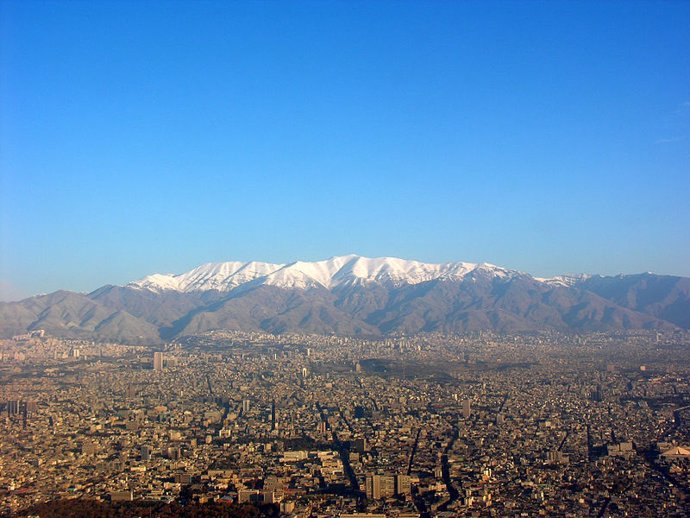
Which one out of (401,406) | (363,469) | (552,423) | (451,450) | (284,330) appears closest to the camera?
(363,469)

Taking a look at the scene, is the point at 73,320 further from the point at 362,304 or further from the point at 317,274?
the point at 317,274

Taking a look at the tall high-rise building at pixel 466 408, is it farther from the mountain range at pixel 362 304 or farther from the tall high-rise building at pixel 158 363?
the mountain range at pixel 362 304

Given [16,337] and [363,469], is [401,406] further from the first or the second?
[16,337]

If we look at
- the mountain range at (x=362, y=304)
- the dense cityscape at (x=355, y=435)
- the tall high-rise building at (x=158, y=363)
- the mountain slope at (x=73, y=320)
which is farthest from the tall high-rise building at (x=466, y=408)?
the mountain range at (x=362, y=304)

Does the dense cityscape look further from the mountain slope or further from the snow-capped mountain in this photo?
the snow-capped mountain

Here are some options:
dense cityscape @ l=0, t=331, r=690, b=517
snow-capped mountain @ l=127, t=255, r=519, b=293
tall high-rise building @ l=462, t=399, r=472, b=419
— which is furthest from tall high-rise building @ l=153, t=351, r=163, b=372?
snow-capped mountain @ l=127, t=255, r=519, b=293

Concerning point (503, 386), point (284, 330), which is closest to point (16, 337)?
point (284, 330)
